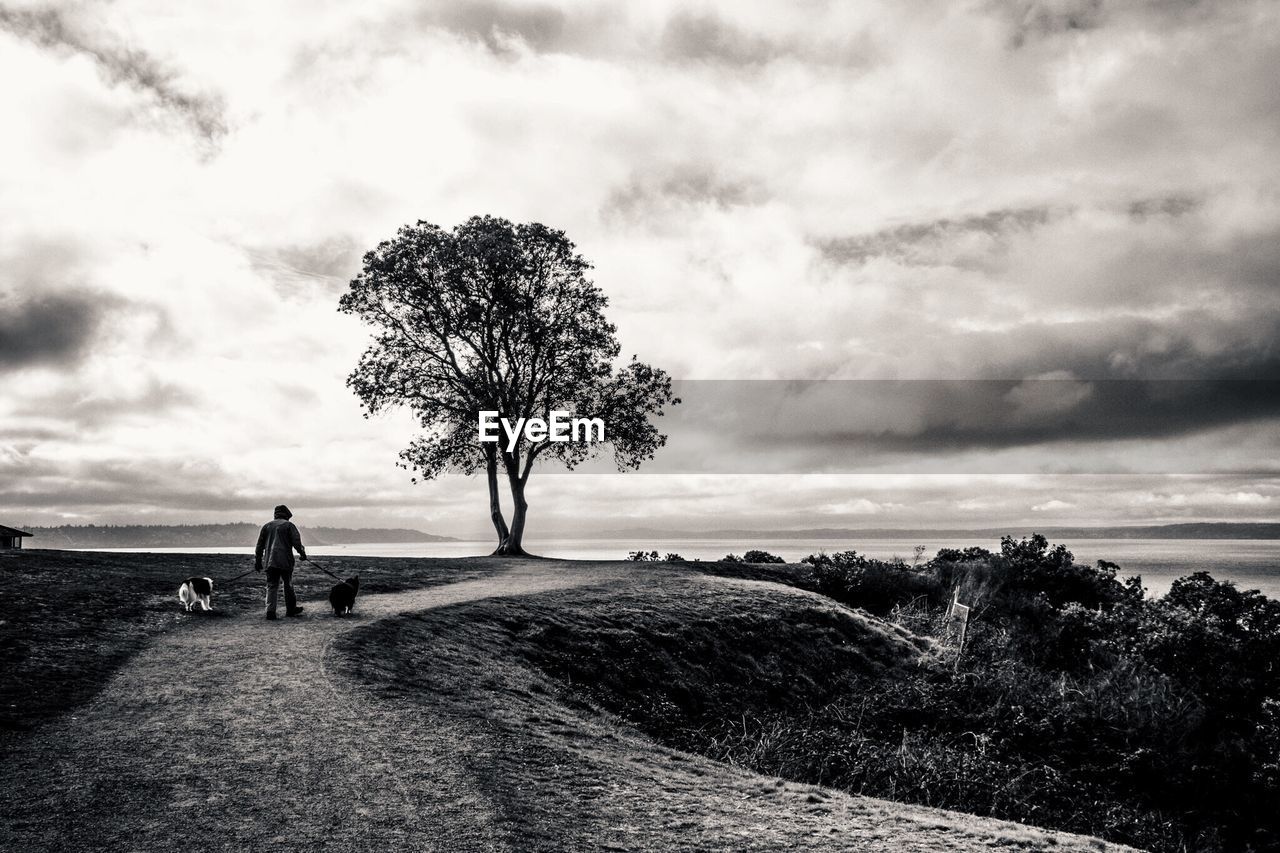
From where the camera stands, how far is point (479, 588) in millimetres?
21078

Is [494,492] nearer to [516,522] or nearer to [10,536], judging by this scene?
[516,522]

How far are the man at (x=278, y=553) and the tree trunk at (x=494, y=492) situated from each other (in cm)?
1983

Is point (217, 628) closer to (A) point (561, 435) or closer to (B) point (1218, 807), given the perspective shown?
(B) point (1218, 807)

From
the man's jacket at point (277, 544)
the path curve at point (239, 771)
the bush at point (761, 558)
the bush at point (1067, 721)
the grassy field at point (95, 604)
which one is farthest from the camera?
the bush at point (761, 558)

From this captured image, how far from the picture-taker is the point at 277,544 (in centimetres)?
1647

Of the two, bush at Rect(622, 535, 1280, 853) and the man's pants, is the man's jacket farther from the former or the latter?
bush at Rect(622, 535, 1280, 853)

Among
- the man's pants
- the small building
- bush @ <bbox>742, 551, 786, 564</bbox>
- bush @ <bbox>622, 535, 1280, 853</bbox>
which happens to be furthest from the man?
the small building

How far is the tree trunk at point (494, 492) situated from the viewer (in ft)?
121

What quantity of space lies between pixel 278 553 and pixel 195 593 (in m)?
1.93

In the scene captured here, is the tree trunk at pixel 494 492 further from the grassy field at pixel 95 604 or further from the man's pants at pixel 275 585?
the man's pants at pixel 275 585

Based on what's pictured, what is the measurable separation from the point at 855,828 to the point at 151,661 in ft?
32.9

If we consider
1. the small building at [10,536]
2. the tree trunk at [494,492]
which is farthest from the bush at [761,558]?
the small building at [10,536]

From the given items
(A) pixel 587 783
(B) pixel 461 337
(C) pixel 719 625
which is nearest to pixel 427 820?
(A) pixel 587 783

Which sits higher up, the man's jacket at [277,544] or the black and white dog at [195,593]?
the man's jacket at [277,544]
